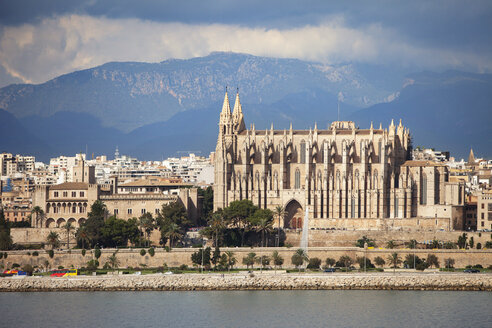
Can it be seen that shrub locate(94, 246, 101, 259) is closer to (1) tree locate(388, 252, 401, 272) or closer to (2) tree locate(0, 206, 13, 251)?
(2) tree locate(0, 206, 13, 251)

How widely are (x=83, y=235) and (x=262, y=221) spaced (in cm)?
1620

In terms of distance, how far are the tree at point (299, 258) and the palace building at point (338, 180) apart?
15699mm

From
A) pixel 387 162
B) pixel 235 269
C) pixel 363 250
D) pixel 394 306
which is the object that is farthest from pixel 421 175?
pixel 394 306

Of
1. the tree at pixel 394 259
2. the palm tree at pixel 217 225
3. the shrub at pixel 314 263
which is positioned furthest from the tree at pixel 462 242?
the palm tree at pixel 217 225

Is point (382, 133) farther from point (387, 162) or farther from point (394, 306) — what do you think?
point (394, 306)

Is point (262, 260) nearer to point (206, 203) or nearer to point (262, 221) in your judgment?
point (262, 221)

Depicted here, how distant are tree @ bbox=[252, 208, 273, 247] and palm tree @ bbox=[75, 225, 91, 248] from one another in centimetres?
1511

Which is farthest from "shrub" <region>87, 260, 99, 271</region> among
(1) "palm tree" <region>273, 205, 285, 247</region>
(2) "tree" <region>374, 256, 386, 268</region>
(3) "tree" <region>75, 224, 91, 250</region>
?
(2) "tree" <region>374, 256, 386, 268</region>

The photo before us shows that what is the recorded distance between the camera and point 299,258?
83.7 m

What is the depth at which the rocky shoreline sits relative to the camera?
75.6 m

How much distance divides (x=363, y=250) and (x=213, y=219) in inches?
590

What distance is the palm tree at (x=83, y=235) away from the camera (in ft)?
293

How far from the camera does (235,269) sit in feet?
276

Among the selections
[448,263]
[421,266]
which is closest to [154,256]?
[421,266]
